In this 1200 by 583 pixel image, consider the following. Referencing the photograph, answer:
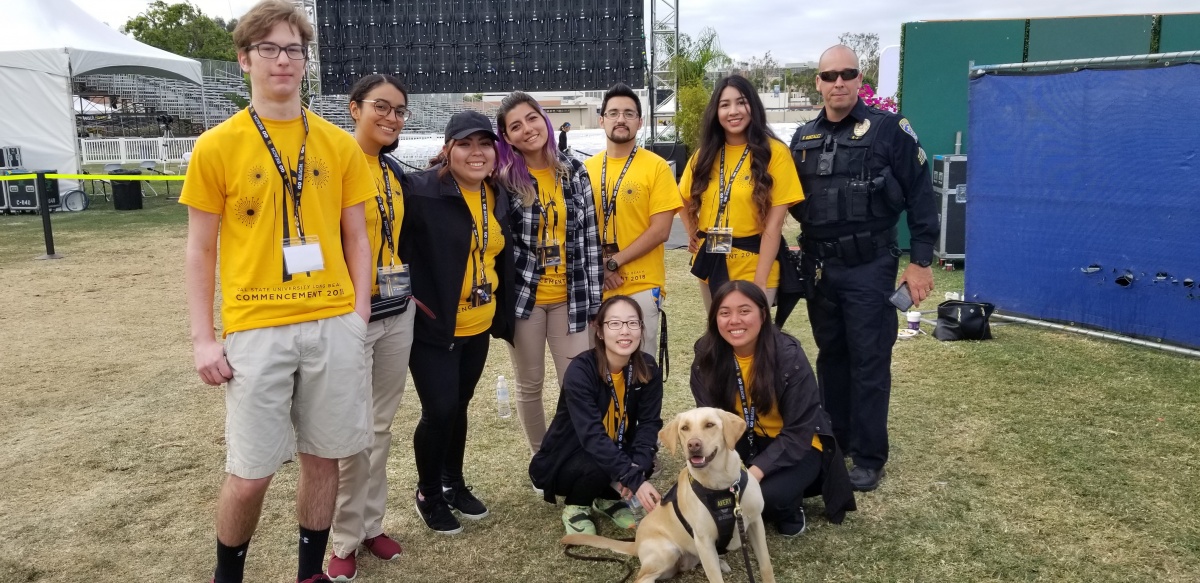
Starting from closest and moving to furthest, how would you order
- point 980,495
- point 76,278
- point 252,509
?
1. point 252,509
2. point 980,495
3. point 76,278

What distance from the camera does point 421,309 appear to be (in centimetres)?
323

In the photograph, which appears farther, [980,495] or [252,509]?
[980,495]

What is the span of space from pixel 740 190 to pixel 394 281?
5.53 feet

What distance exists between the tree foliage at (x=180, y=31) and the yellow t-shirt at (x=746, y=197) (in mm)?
52475

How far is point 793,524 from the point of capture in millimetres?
3406

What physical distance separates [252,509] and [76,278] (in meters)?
8.92

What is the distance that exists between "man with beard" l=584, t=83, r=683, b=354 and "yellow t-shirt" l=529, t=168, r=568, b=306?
29 centimetres

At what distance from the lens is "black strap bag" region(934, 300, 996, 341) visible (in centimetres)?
635

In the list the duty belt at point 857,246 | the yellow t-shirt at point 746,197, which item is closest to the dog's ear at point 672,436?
the yellow t-shirt at point 746,197

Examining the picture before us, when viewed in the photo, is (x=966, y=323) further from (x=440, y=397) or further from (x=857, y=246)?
(x=440, y=397)

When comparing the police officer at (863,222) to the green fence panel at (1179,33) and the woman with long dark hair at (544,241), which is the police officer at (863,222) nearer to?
the woman with long dark hair at (544,241)

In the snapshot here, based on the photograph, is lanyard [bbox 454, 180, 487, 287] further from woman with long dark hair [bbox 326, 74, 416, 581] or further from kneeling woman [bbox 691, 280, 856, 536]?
kneeling woman [bbox 691, 280, 856, 536]

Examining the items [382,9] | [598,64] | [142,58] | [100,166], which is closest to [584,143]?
[598,64]

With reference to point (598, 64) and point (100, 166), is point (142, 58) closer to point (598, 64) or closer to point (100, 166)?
point (100, 166)
